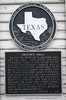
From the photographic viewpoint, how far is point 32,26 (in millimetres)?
4566

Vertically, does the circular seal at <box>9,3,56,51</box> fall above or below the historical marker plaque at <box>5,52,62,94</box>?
above

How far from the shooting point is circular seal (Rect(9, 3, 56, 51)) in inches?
178

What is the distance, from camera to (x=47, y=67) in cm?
450

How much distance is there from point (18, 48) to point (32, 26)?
68 centimetres

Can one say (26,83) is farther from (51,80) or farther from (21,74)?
(51,80)

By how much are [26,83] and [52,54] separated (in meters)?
1.00

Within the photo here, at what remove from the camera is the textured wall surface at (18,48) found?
453cm

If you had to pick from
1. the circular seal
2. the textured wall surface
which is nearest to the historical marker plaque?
the textured wall surface

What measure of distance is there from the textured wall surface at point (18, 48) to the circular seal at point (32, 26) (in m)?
0.14

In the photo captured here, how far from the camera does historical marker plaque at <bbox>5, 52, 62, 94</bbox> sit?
448cm

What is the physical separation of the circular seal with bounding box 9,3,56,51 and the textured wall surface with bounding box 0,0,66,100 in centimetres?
14

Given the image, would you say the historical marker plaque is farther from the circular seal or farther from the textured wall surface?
the circular seal

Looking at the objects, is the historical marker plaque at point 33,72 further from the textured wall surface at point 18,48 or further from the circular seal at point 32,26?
the circular seal at point 32,26

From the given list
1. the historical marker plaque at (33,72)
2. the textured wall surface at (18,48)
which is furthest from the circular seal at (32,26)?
the historical marker plaque at (33,72)
